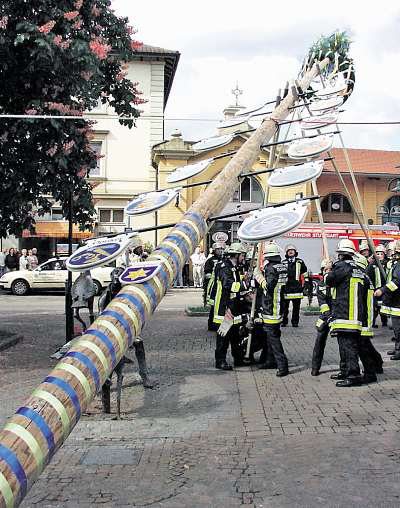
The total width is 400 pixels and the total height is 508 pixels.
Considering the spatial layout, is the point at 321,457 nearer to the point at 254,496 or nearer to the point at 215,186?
the point at 254,496

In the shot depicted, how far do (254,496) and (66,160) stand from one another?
640cm

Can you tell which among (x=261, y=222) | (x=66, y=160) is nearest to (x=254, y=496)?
(x=261, y=222)

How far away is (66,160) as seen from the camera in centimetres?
945

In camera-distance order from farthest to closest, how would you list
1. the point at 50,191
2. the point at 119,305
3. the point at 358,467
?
1. the point at 50,191
2. the point at 358,467
3. the point at 119,305

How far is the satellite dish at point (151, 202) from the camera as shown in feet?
21.7

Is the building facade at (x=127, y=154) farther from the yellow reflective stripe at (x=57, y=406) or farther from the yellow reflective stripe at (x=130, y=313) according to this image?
the yellow reflective stripe at (x=57, y=406)

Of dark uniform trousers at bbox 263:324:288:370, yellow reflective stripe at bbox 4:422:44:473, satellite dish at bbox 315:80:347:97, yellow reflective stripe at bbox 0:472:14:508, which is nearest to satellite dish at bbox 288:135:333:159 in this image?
satellite dish at bbox 315:80:347:97

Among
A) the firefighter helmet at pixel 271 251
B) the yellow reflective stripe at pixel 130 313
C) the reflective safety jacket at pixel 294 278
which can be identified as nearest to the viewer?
the yellow reflective stripe at pixel 130 313

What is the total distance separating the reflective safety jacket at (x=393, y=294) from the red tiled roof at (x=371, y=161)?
22.3 metres

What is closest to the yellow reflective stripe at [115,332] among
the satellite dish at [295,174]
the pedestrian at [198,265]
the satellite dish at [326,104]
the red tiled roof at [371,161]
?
the satellite dish at [295,174]

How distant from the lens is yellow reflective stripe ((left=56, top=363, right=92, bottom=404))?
326 cm

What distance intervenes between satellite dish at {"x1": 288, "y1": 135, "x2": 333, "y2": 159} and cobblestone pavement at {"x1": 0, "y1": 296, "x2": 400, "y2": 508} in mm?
3173

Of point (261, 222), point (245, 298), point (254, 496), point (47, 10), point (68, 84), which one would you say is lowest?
point (254, 496)

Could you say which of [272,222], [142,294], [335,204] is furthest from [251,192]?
[142,294]
